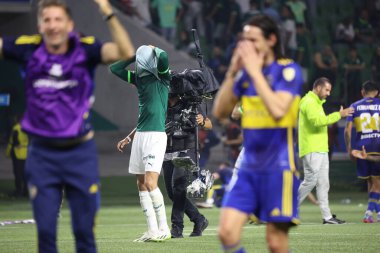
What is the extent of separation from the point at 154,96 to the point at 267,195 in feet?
19.7

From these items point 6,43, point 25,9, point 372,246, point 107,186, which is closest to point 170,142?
point 372,246

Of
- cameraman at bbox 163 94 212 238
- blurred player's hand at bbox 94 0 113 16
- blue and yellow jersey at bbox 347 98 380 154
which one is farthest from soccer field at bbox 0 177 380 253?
blurred player's hand at bbox 94 0 113 16

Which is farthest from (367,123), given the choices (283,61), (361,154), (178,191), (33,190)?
(33,190)

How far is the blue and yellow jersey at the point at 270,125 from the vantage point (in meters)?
8.01

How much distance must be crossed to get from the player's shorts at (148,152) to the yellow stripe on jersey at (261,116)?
18.2ft

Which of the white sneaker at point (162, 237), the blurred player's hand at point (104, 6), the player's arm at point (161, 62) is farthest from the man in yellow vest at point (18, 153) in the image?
the blurred player's hand at point (104, 6)

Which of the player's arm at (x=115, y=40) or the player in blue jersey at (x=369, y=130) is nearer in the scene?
the player's arm at (x=115, y=40)

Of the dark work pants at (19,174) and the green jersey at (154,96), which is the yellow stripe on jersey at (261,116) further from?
the dark work pants at (19,174)

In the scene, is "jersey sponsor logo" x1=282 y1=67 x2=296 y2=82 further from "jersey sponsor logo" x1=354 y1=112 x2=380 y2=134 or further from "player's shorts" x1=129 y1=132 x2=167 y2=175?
"jersey sponsor logo" x1=354 y1=112 x2=380 y2=134

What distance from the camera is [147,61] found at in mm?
13773

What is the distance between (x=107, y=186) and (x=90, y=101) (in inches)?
843

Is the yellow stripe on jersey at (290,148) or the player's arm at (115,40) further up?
the player's arm at (115,40)

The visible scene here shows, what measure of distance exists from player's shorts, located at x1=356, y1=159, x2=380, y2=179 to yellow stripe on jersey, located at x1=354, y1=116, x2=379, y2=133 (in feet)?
1.87

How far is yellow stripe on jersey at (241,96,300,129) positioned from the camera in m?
8.00
